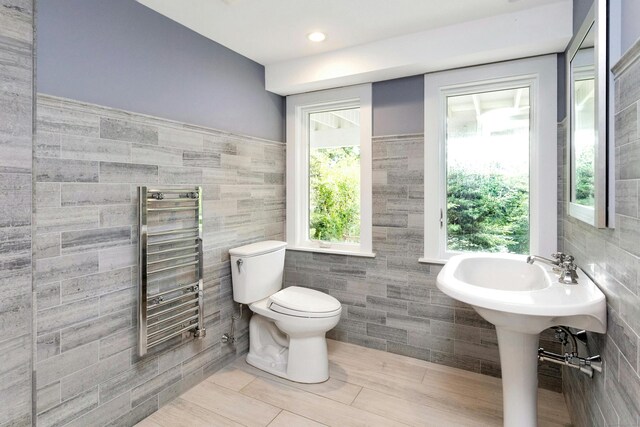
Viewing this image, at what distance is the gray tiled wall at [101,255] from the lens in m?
1.46

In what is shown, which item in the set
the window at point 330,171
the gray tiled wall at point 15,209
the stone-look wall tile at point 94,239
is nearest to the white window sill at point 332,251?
the window at point 330,171

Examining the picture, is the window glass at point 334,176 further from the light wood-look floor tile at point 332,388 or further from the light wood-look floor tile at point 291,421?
the light wood-look floor tile at point 291,421

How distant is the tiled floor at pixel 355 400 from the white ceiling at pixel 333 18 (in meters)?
2.11

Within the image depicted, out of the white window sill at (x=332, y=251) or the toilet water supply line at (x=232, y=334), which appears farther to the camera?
the white window sill at (x=332, y=251)

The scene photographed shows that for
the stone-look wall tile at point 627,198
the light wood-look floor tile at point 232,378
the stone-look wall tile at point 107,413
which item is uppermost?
the stone-look wall tile at point 627,198

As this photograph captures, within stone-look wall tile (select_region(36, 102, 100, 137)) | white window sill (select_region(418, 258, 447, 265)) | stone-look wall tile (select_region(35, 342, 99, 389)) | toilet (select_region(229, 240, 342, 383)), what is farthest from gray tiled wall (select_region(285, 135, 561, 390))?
stone-look wall tile (select_region(36, 102, 100, 137))

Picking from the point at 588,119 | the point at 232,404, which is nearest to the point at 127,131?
the point at 232,404

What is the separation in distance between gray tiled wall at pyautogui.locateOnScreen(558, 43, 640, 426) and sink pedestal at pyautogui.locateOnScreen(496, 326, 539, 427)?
8.7 inches

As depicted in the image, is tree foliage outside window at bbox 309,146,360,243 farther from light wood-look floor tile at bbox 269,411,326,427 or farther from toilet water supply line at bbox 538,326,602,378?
toilet water supply line at bbox 538,326,602,378

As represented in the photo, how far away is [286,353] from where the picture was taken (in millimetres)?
2406

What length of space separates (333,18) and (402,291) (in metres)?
1.91

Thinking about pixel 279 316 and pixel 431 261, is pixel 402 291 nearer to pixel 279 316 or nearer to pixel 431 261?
pixel 431 261

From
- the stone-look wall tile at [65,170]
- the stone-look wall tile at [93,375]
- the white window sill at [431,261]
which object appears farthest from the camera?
the white window sill at [431,261]

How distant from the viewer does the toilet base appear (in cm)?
218
